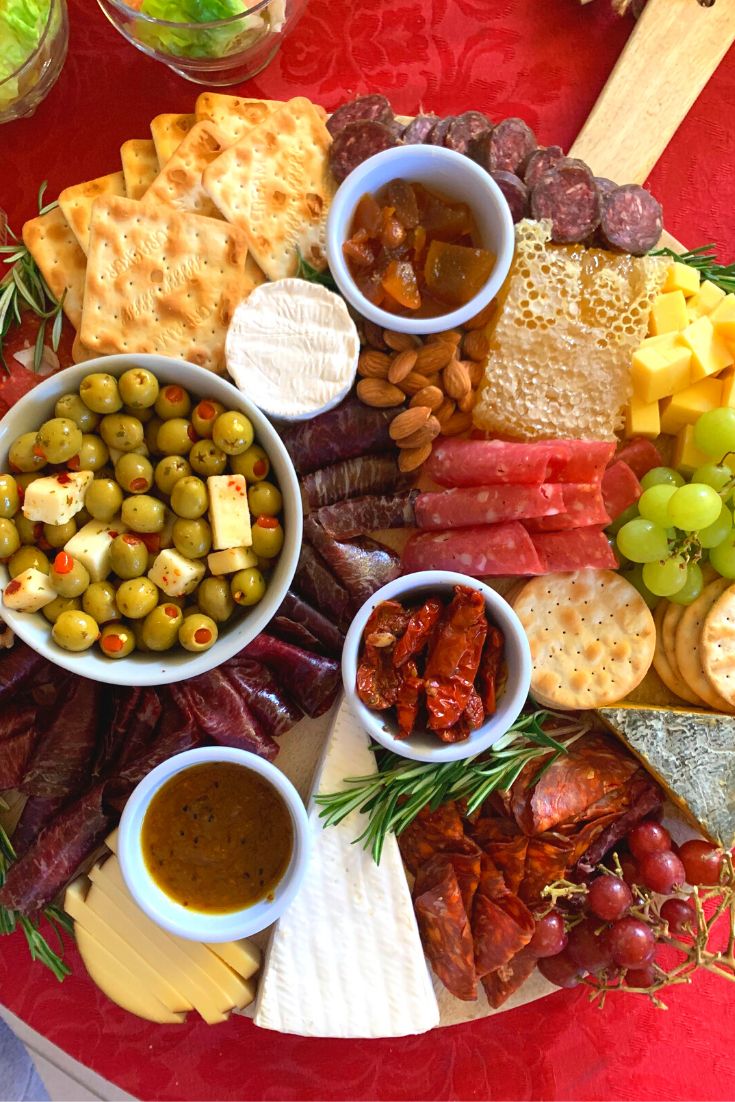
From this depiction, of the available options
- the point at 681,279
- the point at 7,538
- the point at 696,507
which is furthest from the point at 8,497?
the point at 681,279

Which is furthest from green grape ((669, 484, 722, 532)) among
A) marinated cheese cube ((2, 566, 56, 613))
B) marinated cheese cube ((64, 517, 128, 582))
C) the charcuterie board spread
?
marinated cheese cube ((2, 566, 56, 613))

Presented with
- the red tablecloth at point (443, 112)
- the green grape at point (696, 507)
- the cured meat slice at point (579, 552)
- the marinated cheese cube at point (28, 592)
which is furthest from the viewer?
the red tablecloth at point (443, 112)

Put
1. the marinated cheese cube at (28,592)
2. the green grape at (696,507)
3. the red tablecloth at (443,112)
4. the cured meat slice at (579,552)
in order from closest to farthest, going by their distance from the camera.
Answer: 1. the marinated cheese cube at (28,592)
2. the green grape at (696,507)
3. the cured meat slice at (579,552)
4. the red tablecloth at (443,112)

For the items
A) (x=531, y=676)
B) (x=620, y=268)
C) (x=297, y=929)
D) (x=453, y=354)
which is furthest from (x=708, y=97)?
(x=297, y=929)

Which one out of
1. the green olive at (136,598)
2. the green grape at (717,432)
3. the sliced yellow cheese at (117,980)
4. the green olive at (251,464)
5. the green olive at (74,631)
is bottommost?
the sliced yellow cheese at (117,980)

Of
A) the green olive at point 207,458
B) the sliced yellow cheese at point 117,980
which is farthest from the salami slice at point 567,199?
the sliced yellow cheese at point 117,980

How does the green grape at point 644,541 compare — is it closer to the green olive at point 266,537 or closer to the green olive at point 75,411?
the green olive at point 266,537

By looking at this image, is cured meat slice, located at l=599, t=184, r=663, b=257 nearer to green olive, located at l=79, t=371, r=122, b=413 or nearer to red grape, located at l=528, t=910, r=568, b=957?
green olive, located at l=79, t=371, r=122, b=413
